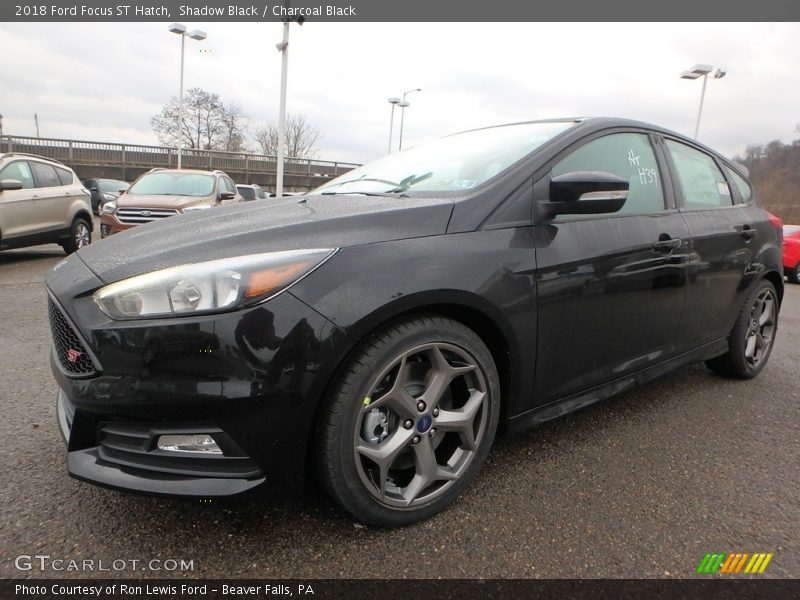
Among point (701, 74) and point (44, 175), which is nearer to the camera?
point (44, 175)

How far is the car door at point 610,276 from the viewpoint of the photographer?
2.06 meters

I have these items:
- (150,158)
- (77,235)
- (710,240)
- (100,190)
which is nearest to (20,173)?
(77,235)

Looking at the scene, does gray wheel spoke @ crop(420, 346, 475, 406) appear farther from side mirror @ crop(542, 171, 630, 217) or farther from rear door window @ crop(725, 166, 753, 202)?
rear door window @ crop(725, 166, 753, 202)

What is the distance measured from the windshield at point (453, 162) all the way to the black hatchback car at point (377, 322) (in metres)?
0.02

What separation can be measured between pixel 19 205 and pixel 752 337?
345 inches

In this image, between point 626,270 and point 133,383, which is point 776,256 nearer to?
point 626,270

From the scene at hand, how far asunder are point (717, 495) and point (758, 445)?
0.71 meters

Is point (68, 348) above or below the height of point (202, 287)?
below

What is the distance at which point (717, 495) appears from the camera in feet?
6.89

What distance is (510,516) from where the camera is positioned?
1.89 metres

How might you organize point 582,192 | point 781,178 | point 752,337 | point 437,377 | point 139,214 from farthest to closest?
point 781,178
point 139,214
point 752,337
point 582,192
point 437,377

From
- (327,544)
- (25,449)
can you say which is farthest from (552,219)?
(25,449)

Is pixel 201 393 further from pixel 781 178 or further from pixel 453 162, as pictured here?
pixel 781 178

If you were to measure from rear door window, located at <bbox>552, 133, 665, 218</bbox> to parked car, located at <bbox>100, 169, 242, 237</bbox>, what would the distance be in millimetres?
6552
